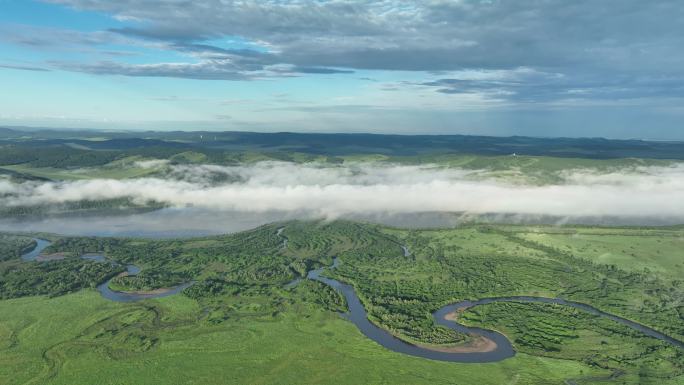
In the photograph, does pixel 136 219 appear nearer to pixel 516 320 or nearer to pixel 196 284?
pixel 196 284

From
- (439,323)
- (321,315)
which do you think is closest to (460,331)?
(439,323)

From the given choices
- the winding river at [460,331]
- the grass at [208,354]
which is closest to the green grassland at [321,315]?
the grass at [208,354]

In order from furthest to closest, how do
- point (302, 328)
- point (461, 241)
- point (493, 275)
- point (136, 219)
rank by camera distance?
1. point (136, 219)
2. point (461, 241)
3. point (493, 275)
4. point (302, 328)

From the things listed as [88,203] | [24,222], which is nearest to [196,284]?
[24,222]

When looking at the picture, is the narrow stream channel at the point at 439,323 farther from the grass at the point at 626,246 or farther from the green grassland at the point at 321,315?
the grass at the point at 626,246

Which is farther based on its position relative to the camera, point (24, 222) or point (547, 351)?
point (24, 222)

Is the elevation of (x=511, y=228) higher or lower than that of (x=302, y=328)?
higher
